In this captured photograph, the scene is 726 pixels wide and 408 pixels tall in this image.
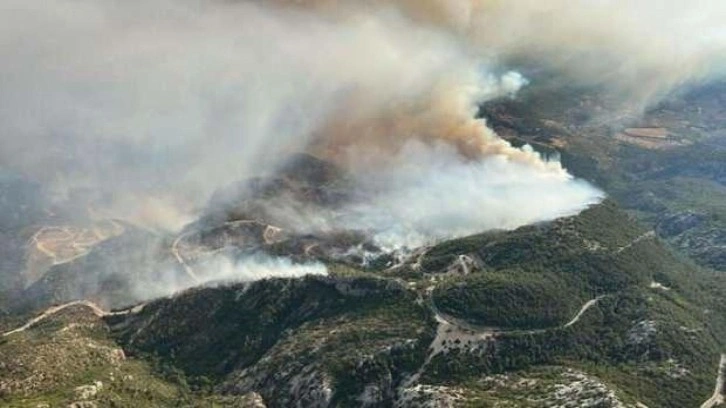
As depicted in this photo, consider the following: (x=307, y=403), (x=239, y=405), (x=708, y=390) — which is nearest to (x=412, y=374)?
(x=307, y=403)

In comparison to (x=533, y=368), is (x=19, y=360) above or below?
below

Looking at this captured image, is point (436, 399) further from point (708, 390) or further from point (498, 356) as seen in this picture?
point (708, 390)

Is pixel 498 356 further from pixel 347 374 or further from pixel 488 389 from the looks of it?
pixel 347 374

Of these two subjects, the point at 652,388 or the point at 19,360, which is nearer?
the point at 652,388

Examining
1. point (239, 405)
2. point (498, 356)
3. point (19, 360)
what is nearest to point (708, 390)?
point (498, 356)

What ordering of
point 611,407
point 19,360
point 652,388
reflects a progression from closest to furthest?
1. point 611,407
2. point 652,388
3. point 19,360

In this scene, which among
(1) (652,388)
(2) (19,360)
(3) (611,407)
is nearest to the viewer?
(3) (611,407)

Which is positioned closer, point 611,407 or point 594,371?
point 611,407

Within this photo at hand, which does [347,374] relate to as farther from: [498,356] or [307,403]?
[498,356]

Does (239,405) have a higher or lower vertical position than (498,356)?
lower
